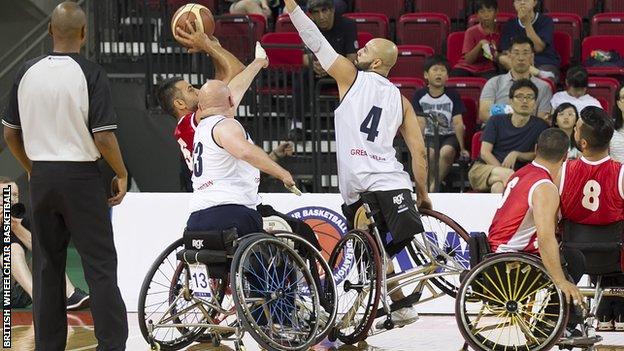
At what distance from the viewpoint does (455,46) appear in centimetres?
1332

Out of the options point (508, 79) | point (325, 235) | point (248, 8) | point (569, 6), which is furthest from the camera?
point (569, 6)

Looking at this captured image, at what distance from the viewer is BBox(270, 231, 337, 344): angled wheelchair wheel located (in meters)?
7.46

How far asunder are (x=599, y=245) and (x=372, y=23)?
6457 millimetres

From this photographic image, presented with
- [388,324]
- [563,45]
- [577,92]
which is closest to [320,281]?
[388,324]

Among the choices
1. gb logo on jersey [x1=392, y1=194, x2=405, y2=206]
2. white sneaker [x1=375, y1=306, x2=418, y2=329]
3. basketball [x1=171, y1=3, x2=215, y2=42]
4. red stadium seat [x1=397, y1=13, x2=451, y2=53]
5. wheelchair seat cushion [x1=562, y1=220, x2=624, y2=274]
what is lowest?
white sneaker [x1=375, y1=306, x2=418, y2=329]

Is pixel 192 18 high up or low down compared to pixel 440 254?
up

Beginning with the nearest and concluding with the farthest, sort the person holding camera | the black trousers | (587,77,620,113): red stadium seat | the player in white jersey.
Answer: the black trousers < the player in white jersey < the person holding camera < (587,77,620,113): red stadium seat

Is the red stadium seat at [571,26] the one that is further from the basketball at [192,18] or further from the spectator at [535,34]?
the basketball at [192,18]

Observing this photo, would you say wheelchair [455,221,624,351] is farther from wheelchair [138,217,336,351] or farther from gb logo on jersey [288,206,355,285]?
gb logo on jersey [288,206,355,285]

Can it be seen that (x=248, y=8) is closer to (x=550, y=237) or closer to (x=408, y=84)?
(x=408, y=84)

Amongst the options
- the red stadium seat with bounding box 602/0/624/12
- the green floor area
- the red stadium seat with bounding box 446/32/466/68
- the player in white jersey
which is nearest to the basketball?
the player in white jersey

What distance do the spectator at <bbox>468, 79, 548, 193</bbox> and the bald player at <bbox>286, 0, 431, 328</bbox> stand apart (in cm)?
288

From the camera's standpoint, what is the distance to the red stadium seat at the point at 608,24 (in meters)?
13.2

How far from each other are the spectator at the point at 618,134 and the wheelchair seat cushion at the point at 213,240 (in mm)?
4400
